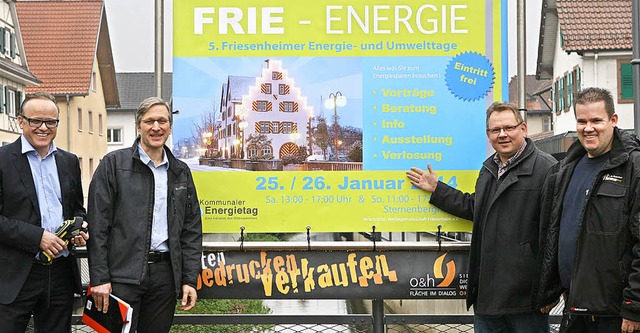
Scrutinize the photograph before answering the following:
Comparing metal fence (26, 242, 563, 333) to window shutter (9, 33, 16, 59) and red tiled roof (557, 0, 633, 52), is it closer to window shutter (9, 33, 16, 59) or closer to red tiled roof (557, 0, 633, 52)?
red tiled roof (557, 0, 633, 52)

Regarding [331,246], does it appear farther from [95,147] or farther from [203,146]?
[95,147]

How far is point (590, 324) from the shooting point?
404 cm

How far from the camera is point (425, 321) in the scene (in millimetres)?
5273

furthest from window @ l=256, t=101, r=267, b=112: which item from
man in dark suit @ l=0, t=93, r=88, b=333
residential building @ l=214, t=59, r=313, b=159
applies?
man in dark suit @ l=0, t=93, r=88, b=333

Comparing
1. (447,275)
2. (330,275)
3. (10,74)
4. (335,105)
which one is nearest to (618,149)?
(447,275)

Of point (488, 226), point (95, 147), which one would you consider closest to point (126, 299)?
point (488, 226)

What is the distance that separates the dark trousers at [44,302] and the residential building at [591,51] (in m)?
22.6

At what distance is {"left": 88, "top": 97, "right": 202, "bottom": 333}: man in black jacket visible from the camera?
440 centimetres

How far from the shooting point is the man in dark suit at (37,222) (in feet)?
14.4

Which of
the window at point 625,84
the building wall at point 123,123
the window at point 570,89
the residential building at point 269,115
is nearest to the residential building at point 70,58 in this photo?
the building wall at point 123,123

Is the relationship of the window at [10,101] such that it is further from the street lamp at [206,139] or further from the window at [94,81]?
the street lamp at [206,139]

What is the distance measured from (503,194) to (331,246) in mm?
1157

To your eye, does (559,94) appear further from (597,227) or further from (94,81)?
(597,227)

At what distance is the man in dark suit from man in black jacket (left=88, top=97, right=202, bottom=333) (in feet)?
0.61
